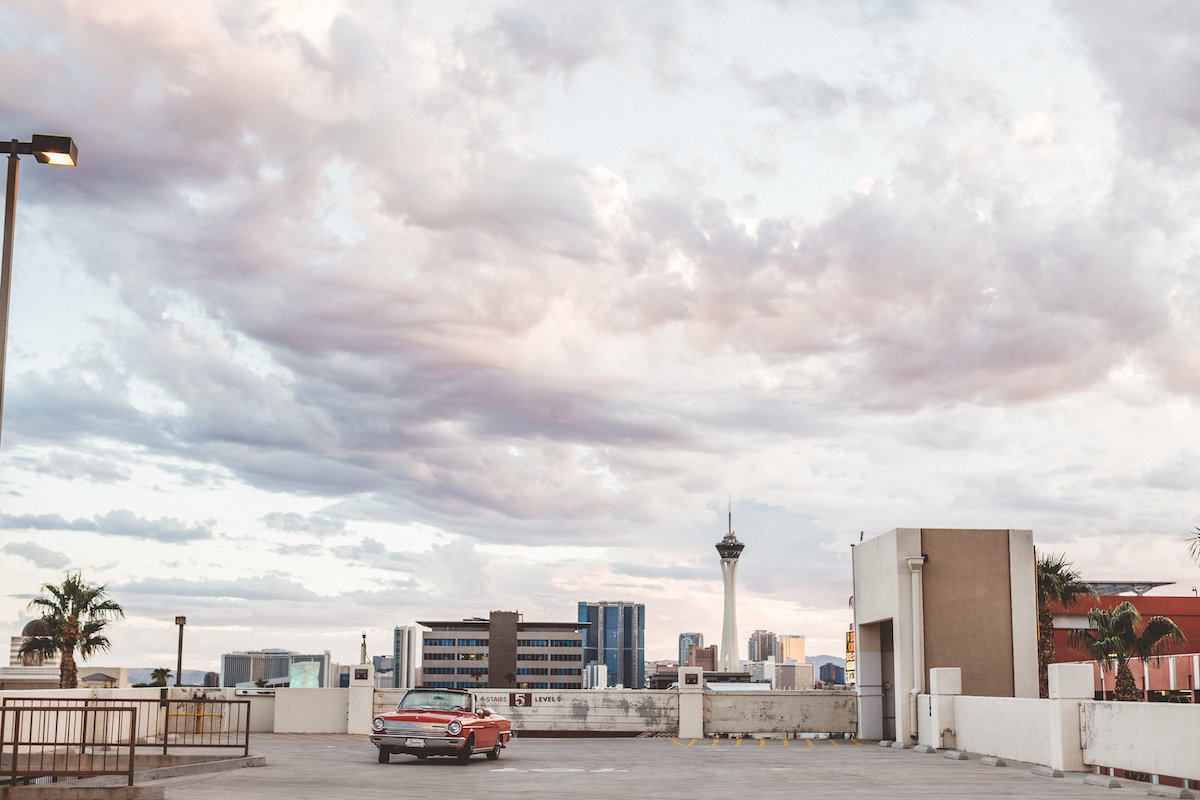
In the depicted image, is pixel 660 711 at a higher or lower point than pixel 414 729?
lower

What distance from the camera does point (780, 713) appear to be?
37969 mm

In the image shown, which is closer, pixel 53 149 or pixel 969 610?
pixel 53 149

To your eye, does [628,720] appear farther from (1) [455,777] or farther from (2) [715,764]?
(1) [455,777]

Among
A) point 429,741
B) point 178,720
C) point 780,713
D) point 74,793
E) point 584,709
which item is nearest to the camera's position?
point 74,793

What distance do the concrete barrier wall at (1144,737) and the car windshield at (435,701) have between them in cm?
1208

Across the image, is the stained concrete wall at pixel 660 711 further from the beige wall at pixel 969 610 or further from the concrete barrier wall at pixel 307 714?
the beige wall at pixel 969 610

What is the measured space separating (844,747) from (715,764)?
9.51 meters

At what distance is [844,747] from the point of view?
31.9 meters

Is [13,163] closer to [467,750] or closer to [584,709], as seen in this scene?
[467,750]

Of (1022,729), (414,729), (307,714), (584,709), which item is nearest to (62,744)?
(414,729)

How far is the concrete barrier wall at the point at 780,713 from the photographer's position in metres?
37.9

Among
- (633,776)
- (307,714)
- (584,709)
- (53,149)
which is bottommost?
(307,714)

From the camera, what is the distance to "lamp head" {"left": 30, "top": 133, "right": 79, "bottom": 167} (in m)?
16.2

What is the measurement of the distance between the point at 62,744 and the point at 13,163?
29.2 ft
